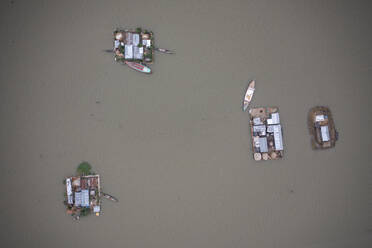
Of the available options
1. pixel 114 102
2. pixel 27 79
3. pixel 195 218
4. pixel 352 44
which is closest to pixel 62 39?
pixel 27 79

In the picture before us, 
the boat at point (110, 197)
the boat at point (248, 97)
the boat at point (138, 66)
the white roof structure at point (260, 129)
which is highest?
the boat at point (138, 66)

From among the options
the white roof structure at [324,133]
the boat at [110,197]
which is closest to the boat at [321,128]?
the white roof structure at [324,133]

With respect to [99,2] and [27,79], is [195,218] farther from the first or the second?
[99,2]

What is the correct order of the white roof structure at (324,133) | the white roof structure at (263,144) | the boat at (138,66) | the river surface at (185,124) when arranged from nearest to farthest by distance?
1. the river surface at (185,124)
2. the boat at (138,66)
3. the white roof structure at (263,144)
4. the white roof structure at (324,133)

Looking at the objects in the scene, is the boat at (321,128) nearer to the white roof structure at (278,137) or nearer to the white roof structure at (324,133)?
the white roof structure at (324,133)

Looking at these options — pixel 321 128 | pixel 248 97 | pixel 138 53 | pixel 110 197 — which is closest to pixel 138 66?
pixel 138 53
